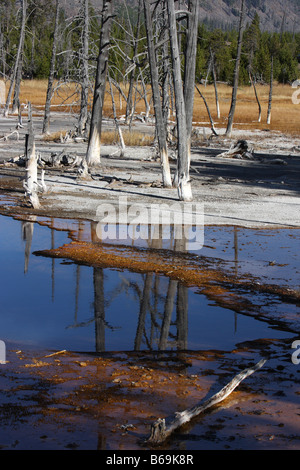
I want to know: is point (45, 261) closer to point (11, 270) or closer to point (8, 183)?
point (11, 270)

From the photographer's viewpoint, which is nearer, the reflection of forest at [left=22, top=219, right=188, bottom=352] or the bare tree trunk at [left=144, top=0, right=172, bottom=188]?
the reflection of forest at [left=22, top=219, right=188, bottom=352]

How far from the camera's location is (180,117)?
1681 cm

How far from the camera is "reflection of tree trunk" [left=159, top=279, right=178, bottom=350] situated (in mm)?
7495

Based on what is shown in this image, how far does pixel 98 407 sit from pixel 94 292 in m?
3.59

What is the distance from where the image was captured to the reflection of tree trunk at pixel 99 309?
738cm

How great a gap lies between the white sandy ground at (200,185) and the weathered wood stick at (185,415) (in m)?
8.28

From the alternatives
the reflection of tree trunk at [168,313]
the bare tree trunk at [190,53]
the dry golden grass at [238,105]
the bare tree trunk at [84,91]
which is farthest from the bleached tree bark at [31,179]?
the dry golden grass at [238,105]

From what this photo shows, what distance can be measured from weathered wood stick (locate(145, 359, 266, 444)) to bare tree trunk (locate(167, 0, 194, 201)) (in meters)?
10.4

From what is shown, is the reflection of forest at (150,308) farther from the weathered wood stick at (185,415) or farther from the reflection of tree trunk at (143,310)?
the weathered wood stick at (185,415)

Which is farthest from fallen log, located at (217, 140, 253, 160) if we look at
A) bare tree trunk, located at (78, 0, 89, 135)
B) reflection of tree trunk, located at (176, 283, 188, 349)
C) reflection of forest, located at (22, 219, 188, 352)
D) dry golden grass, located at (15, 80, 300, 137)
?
reflection of tree trunk, located at (176, 283, 188, 349)

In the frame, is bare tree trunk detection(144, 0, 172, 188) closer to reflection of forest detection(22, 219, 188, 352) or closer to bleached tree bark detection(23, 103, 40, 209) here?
bleached tree bark detection(23, 103, 40, 209)

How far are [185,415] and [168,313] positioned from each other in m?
3.13

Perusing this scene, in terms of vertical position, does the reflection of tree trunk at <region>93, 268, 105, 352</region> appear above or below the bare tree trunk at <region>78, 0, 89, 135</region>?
below
